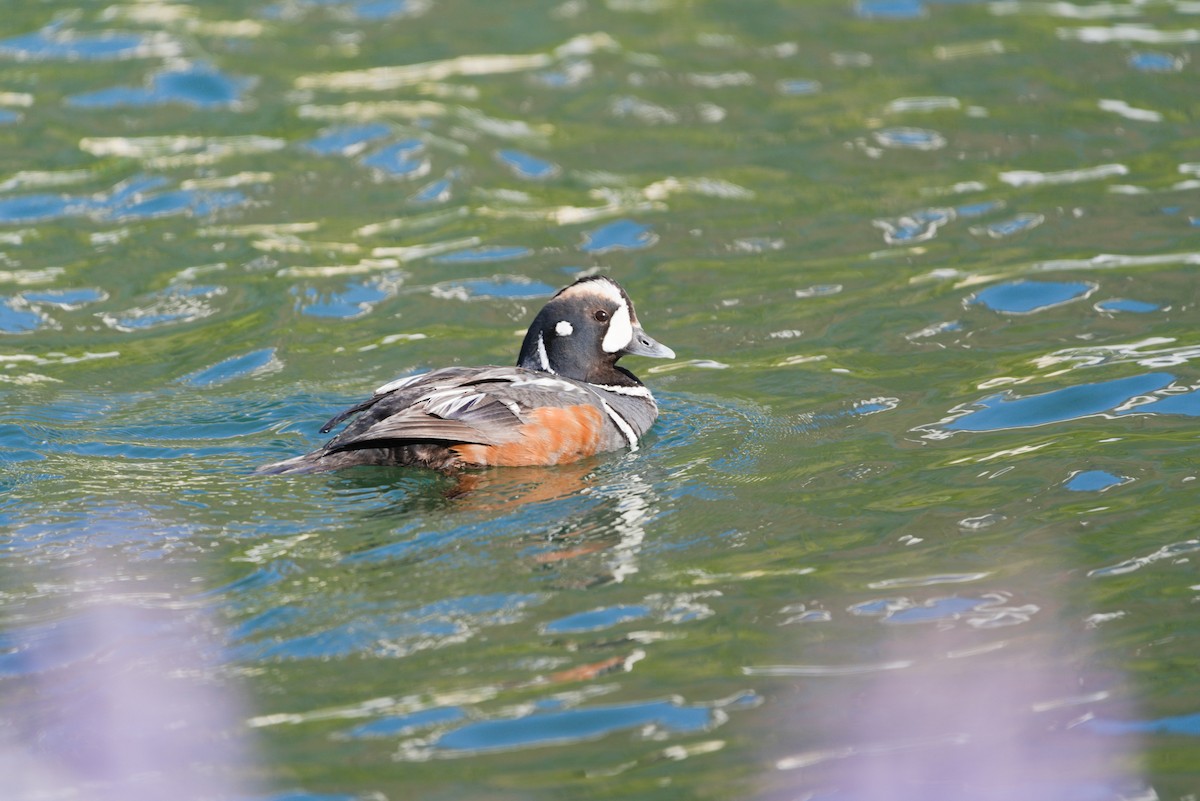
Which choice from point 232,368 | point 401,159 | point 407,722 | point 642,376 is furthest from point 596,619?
point 401,159

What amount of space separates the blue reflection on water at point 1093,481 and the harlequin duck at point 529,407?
2.35m

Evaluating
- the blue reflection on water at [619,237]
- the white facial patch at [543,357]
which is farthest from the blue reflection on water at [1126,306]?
the white facial patch at [543,357]

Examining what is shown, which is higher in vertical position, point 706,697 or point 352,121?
point 352,121

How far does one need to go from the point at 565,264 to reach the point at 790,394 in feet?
10.0

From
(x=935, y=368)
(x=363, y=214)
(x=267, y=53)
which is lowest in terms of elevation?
(x=935, y=368)

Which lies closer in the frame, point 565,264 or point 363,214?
point 565,264

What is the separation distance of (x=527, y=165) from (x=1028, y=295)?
4.82 meters

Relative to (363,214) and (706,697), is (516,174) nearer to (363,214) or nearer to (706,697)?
(363,214)

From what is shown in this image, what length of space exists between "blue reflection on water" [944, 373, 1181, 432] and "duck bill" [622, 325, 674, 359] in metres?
1.74

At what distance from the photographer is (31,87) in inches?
572

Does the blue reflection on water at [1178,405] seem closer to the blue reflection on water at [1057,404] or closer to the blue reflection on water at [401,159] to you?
the blue reflection on water at [1057,404]

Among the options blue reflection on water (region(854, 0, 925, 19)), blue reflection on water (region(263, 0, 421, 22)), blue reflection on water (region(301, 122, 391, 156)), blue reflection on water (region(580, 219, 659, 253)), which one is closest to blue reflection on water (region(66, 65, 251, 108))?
blue reflection on water (region(301, 122, 391, 156))

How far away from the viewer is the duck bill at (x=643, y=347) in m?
9.00

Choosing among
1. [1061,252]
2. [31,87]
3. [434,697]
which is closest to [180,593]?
[434,697]
